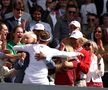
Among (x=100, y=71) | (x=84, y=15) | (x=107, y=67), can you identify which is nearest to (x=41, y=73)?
(x=100, y=71)

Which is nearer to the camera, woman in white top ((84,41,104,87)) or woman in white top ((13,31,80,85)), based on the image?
woman in white top ((13,31,80,85))

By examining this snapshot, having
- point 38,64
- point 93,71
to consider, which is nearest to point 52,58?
point 38,64

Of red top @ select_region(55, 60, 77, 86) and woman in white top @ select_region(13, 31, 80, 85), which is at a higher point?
woman in white top @ select_region(13, 31, 80, 85)

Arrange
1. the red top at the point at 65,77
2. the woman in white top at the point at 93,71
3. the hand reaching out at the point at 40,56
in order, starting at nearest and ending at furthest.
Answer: the hand reaching out at the point at 40,56 → the red top at the point at 65,77 → the woman in white top at the point at 93,71

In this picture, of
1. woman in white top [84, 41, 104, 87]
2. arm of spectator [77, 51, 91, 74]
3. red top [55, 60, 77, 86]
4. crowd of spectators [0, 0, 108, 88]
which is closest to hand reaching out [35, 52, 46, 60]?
crowd of spectators [0, 0, 108, 88]

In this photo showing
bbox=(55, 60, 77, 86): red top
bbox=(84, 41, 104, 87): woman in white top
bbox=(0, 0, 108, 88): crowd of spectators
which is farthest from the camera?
bbox=(84, 41, 104, 87): woman in white top

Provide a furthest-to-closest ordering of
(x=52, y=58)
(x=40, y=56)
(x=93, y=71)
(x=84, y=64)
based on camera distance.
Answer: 1. (x=93, y=71)
2. (x=84, y=64)
3. (x=52, y=58)
4. (x=40, y=56)

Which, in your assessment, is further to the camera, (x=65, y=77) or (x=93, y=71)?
(x=93, y=71)

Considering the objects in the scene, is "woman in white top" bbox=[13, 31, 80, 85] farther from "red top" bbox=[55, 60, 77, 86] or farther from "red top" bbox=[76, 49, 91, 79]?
"red top" bbox=[76, 49, 91, 79]

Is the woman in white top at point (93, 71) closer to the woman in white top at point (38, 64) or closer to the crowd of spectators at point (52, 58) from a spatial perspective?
the crowd of spectators at point (52, 58)

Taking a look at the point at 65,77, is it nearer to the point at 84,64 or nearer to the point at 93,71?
the point at 84,64

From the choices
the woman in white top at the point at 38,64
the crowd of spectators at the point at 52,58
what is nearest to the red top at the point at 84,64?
the crowd of spectators at the point at 52,58

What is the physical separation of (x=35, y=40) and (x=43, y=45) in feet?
0.48

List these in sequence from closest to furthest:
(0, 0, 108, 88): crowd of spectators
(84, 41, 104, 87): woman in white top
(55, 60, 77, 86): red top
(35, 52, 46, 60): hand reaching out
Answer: (35, 52, 46, 60): hand reaching out < (0, 0, 108, 88): crowd of spectators < (55, 60, 77, 86): red top < (84, 41, 104, 87): woman in white top
